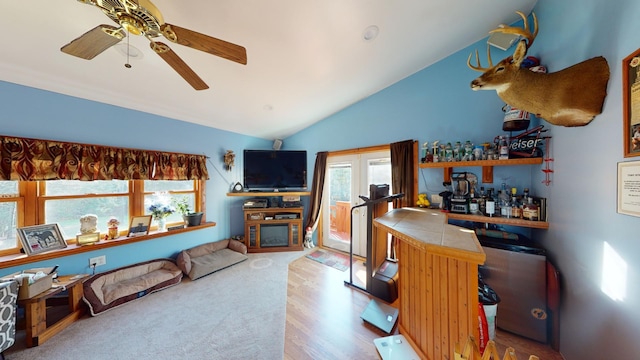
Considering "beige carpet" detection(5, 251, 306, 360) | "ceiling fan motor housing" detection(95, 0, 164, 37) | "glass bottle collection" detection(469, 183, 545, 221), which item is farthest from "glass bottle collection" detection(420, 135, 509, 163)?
"ceiling fan motor housing" detection(95, 0, 164, 37)

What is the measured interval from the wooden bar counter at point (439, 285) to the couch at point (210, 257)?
263 centimetres

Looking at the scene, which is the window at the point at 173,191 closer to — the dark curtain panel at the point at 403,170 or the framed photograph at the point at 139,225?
the framed photograph at the point at 139,225

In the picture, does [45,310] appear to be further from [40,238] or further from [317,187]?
[317,187]

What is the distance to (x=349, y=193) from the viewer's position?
10.9 ft

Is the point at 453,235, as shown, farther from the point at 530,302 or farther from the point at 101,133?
the point at 101,133

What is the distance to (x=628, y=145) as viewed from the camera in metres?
0.90

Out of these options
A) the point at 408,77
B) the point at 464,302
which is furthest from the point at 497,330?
the point at 408,77

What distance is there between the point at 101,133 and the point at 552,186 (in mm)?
4757

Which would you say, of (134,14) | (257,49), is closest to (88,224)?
(134,14)

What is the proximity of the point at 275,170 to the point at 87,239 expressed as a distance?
2.53m

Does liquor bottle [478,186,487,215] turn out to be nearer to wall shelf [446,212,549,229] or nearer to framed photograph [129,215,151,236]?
wall shelf [446,212,549,229]

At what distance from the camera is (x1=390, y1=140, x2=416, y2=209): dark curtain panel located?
2.54 m

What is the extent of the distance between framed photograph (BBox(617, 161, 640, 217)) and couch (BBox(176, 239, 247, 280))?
3765mm

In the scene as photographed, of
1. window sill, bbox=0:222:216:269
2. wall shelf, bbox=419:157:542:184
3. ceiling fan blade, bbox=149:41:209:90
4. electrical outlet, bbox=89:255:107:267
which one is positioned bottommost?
electrical outlet, bbox=89:255:107:267
